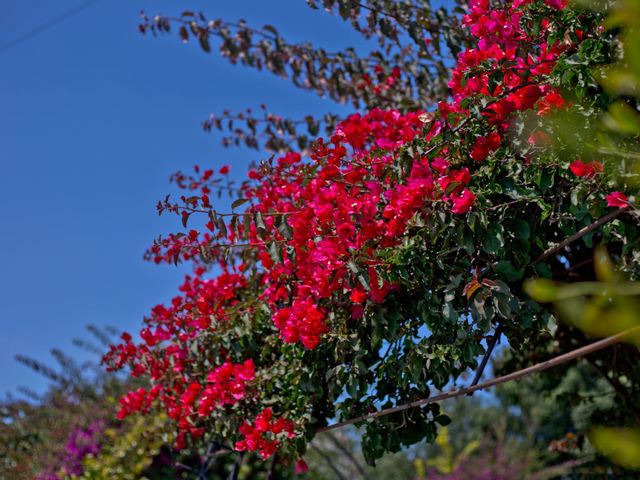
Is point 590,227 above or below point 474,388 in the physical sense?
above

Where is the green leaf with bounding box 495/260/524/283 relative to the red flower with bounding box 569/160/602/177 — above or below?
below

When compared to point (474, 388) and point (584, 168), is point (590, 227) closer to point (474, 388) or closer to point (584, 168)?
point (584, 168)

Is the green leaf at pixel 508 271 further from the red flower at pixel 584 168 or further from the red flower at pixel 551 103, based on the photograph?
the red flower at pixel 551 103

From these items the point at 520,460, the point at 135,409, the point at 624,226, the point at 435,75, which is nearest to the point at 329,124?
the point at 435,75

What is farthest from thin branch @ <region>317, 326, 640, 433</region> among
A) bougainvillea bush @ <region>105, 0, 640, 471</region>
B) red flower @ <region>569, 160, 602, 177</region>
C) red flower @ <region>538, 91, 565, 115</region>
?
red flower @ <region>538, 91, 565, 115</region>

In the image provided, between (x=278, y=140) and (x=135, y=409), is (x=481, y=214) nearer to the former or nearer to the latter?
(x=135, y=409)

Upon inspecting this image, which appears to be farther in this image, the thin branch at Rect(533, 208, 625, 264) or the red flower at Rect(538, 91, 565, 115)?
the red flower at Rect(538, 91, 565, 115)

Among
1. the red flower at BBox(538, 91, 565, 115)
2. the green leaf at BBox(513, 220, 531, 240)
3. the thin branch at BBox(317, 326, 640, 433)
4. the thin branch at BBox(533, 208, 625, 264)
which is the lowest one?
the thin branch at BBox(317, 326, 640, 433)

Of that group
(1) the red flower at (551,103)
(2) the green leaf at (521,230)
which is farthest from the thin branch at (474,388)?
(1) the red flower at (551,103)

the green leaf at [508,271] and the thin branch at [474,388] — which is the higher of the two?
the green leaf at [508,271]

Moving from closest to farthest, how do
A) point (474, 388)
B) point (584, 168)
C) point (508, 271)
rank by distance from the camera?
point (584, 168) → point (508, 271) → point (474, 388)

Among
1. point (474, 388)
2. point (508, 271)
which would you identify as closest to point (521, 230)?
point (508, 271)

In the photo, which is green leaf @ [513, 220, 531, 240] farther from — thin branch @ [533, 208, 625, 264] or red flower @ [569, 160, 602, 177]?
red flower @ [569, 160, 602, 177]

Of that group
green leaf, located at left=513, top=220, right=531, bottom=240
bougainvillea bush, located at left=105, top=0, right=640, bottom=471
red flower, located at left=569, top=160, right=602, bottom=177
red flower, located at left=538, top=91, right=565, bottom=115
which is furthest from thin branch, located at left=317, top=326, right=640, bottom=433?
red flower, located at left=538, top=91, right=565, bottom=115
